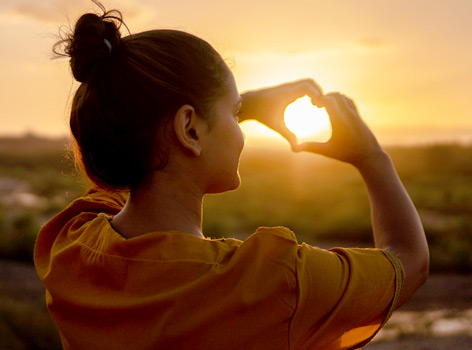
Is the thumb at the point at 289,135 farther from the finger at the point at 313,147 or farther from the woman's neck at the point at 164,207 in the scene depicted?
the woman's neck at the point at 164,207

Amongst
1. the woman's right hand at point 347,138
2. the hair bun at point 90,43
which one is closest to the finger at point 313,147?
the woman's right hand at point 347,138

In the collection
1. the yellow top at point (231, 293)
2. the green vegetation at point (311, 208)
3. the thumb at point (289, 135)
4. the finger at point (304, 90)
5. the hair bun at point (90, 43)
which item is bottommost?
the green vegetation at point (311, 208)

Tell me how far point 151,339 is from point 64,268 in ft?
0.93

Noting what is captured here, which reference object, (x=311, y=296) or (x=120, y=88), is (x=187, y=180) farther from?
(x=311, y=296)

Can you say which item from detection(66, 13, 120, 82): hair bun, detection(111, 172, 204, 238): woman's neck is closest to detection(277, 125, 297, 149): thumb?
detection(111, 172, 204, 238): woman's neck

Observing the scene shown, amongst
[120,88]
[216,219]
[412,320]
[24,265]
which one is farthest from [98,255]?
[216,219]

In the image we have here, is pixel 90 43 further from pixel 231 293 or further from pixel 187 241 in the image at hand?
pixel 231 293

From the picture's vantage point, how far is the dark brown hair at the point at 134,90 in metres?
1.17

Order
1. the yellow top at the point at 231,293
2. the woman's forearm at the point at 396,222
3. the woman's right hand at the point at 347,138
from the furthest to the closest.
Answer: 1. the woman's right hand at the point at 347,138
2. the woman's forearm at the point at 396,222
3. the yellow top at the point at 231,293

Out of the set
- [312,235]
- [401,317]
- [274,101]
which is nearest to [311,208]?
[312,235]

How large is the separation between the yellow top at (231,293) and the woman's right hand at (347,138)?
0.88 ft

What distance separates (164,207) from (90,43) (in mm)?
381

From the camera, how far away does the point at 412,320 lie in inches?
223

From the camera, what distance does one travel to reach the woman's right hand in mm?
1304
